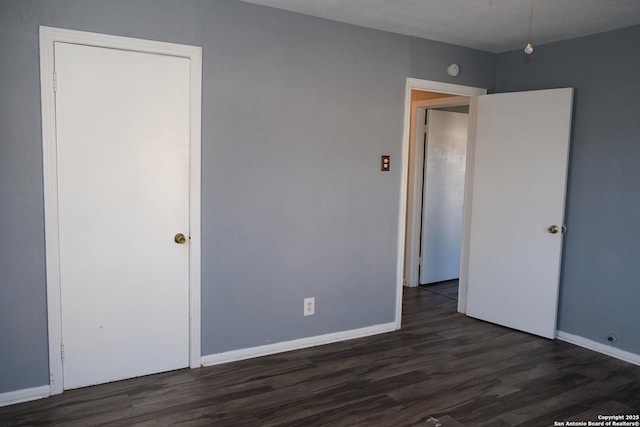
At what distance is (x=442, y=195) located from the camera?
18.8 feet

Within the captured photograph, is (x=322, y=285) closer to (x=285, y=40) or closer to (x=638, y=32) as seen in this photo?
(x=285, y=40)

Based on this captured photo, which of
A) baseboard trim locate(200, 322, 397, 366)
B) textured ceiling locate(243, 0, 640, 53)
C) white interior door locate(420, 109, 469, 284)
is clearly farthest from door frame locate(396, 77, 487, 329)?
white interior door locate(420, 109, 469, 284)

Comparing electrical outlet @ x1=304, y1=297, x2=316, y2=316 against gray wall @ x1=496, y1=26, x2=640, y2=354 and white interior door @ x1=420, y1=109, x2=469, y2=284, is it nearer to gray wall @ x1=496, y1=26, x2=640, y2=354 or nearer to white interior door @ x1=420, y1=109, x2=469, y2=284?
gray wall @ x1=496, y1=26, x2=640, y2=354

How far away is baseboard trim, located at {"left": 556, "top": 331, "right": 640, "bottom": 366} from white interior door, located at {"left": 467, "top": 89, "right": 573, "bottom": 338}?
0.12m

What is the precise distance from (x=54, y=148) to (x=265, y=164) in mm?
1319

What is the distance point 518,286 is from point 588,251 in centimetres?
64

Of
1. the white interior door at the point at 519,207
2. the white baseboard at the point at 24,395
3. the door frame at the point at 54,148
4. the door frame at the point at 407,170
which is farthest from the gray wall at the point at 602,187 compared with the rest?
the white baseboard at the point at 24,395

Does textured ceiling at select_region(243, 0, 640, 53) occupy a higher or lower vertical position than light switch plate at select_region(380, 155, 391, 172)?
higher

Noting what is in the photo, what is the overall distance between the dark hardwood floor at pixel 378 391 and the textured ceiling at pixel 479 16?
2.50 m

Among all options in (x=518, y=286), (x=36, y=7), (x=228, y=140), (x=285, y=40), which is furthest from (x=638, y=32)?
(x=36, y=7)

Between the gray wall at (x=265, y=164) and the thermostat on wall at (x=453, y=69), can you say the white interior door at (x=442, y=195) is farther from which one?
the gray wall at (x=265, y=164)

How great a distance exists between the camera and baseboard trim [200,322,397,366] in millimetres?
3379

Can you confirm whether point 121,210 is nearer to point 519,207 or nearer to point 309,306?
point 309,306

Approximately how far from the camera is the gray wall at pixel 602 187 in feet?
11.9
